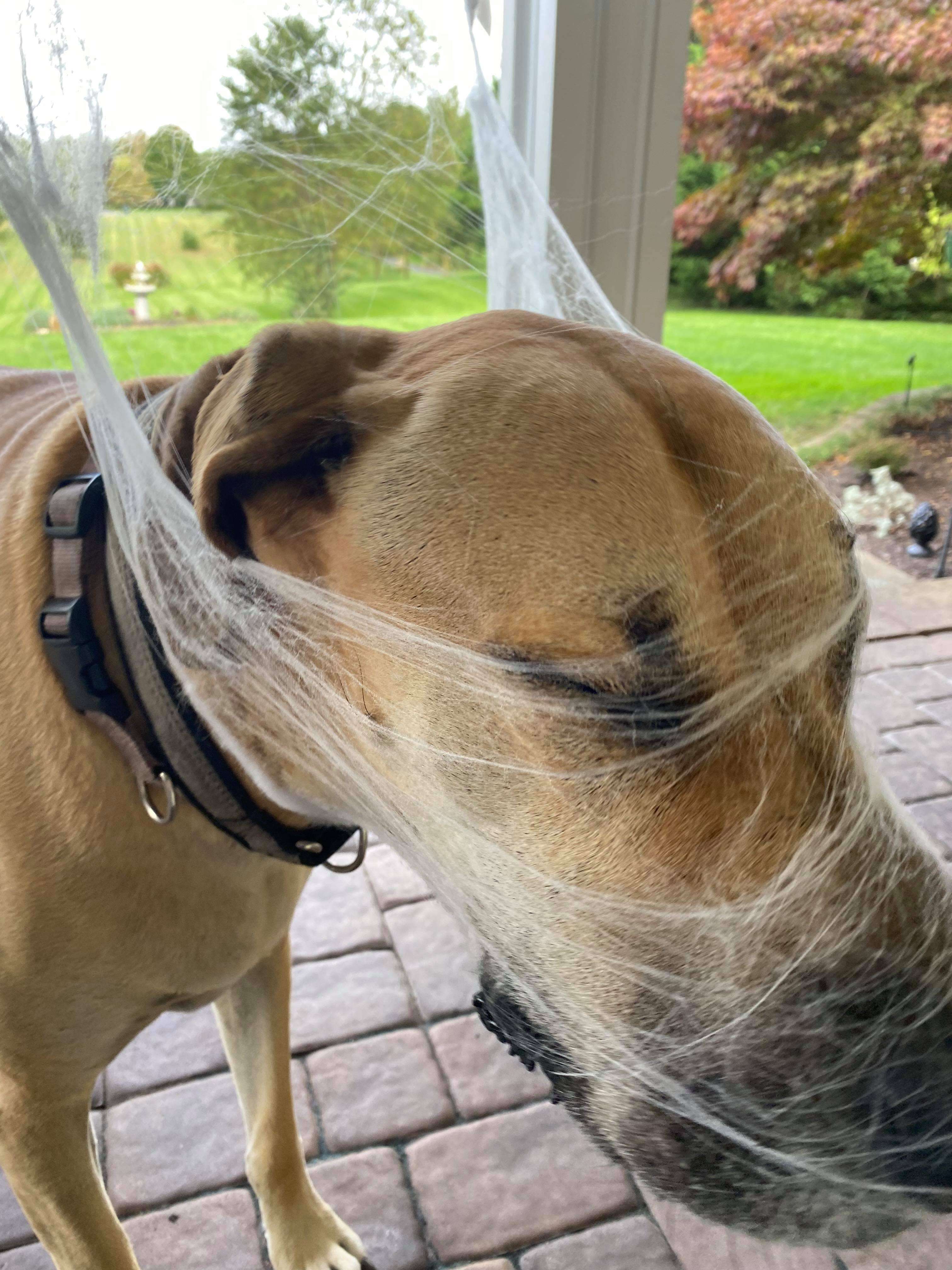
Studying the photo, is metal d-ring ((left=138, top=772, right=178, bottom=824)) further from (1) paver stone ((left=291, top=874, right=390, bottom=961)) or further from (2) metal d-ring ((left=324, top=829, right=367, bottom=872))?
(1) paver stone ((left=291, top=874, right=390, bottom=961))

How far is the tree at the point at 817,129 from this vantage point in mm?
1299

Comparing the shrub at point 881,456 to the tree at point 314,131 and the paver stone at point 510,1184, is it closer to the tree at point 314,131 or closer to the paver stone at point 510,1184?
the tree at point 314,131

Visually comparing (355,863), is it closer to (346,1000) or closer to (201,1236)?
(201,1236)

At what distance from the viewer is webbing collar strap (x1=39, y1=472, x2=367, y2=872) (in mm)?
707

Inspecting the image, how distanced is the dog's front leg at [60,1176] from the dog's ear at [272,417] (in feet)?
1.93

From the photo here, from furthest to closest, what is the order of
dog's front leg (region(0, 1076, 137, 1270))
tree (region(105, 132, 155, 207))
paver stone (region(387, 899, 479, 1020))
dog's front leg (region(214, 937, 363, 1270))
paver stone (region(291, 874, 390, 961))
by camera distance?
paver stone (region(291, 874, 390, 961)) → paver stone (region(387, 899, 479, 1020)) → dog's front leg (region(214, 937, 363, 1270)) → dog's front leg (region(0, 1076, 137, 1270)) → tree (region(105, 132, 155, 207))

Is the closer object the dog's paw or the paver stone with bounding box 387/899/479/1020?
the dog's paw

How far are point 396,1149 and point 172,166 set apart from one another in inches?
52.9

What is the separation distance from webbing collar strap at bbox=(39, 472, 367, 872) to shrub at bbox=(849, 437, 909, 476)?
1.03 m

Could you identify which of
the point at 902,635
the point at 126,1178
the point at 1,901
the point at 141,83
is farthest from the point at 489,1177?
the point at 902,635

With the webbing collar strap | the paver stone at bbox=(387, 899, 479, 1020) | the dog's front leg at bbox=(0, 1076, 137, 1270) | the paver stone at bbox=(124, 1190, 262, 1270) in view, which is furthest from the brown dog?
the paver stone at bbox=(387, 899, 479, 1020)

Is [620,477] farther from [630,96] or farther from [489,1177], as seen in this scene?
[489,1177]

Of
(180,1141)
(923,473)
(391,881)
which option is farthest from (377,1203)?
(923,473)

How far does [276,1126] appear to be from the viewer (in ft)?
3.84
